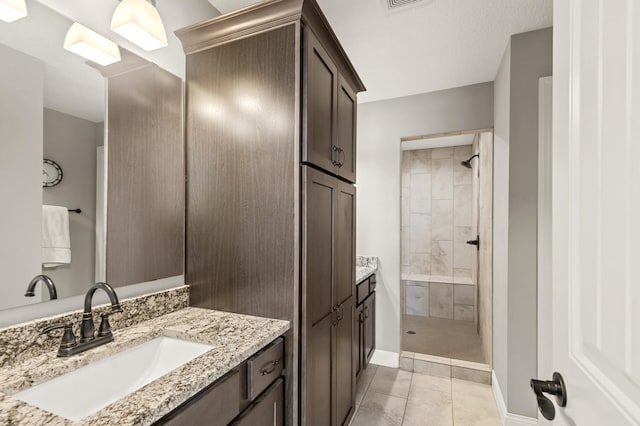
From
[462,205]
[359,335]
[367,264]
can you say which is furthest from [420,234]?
[359,335]

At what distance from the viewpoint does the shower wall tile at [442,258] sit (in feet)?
15.4

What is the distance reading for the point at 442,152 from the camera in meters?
4.75

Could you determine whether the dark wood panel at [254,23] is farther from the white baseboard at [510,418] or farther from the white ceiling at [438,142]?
the white ceiling at [438,142]

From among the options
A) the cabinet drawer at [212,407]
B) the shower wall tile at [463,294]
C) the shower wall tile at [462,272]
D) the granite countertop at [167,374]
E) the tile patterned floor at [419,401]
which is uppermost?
the granite countertop at [167,374]

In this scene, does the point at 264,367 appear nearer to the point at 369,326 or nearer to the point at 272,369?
the point at 272,369

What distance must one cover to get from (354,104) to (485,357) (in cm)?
257

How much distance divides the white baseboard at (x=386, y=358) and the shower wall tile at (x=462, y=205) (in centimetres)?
255

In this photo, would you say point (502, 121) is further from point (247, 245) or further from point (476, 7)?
point (247, 245)

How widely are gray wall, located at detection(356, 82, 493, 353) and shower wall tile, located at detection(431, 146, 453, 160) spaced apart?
→ 2.13 m

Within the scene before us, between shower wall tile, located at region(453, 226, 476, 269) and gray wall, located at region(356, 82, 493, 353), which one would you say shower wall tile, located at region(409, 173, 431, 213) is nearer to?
shower wall tile, located at region(453, 226, 476, 269)

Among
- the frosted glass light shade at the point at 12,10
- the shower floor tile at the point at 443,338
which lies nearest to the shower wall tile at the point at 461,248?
the shower floor tile at the point at 443,338

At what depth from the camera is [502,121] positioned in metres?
2.22

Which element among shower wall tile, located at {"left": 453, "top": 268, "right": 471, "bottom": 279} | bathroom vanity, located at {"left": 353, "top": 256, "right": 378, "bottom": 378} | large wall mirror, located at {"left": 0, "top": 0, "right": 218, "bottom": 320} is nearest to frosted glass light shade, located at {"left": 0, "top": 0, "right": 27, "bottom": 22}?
large wall mirror, located at {"left": 0, "top": 0, "right": 218, "bottom": 320}

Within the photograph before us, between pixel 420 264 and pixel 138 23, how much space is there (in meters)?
4.65
